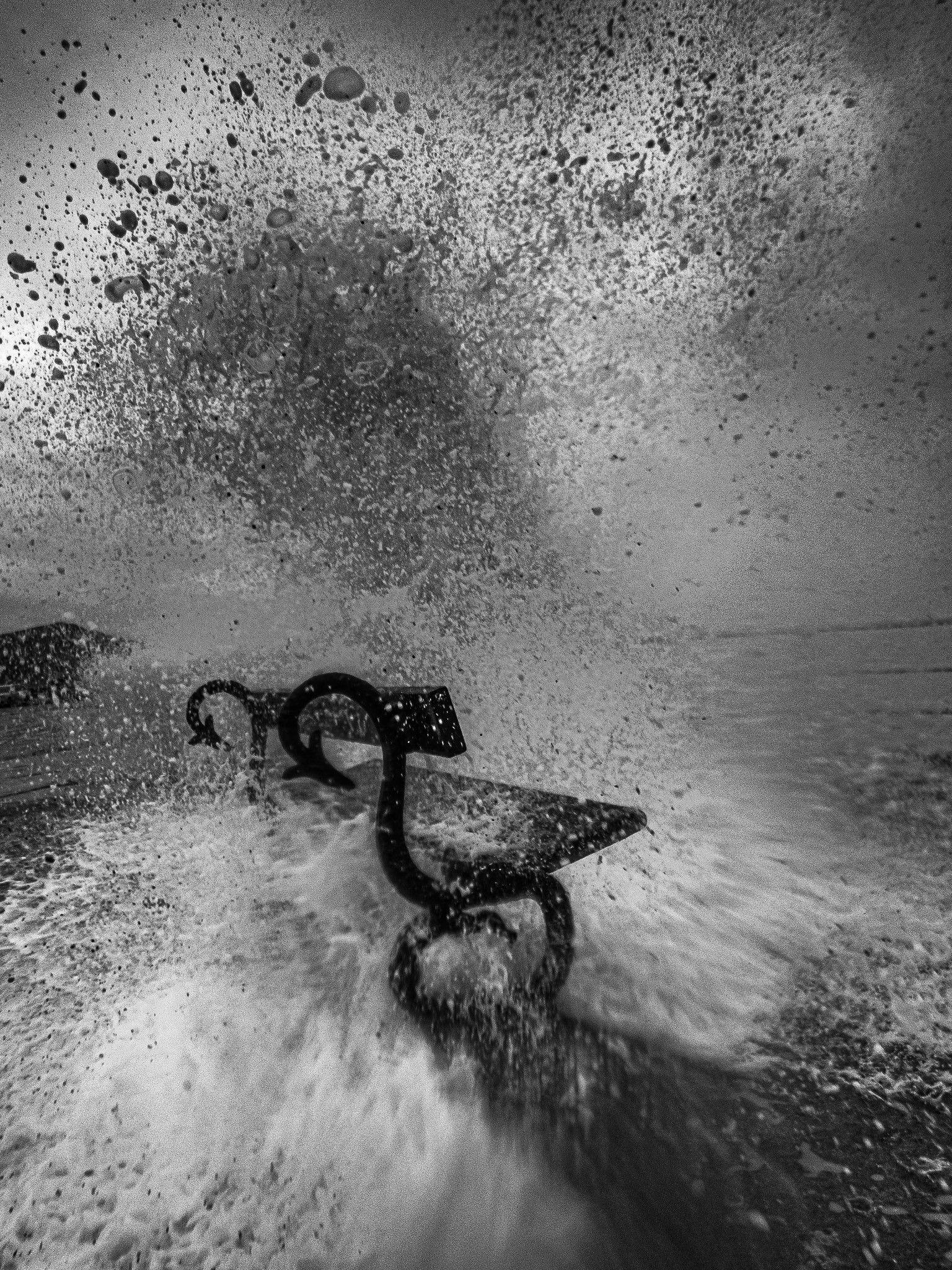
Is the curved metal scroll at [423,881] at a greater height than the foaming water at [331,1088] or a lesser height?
greater

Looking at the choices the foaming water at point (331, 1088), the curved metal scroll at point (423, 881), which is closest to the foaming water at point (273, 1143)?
the foaming water at point (331, 1088)

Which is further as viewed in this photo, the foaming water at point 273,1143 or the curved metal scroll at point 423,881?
the curved metal scroll at point 423,881

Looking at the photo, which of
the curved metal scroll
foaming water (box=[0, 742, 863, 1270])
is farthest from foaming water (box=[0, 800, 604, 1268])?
the curved metal scroll

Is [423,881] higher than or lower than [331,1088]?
higher

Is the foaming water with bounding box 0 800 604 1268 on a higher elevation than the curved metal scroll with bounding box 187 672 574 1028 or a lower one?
lower

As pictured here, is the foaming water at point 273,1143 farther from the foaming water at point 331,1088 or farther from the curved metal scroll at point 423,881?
the curved metal scroll at point 423,881

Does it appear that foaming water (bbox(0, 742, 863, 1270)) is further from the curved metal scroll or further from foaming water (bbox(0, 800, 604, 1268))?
the curved metal scroll

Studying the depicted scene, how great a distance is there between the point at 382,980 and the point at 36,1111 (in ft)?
2.58

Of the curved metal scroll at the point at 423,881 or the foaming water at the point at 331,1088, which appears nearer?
the foaming water at the point at 331,1088

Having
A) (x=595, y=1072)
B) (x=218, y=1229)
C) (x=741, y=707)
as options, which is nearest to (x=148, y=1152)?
(x=218, y=1229)

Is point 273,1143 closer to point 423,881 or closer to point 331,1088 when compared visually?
point 331,1088

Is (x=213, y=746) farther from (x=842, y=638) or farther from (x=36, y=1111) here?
(x=842, y=638)

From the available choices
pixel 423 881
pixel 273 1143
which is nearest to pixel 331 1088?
pixel 273 1143

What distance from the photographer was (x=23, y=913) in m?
2.39
